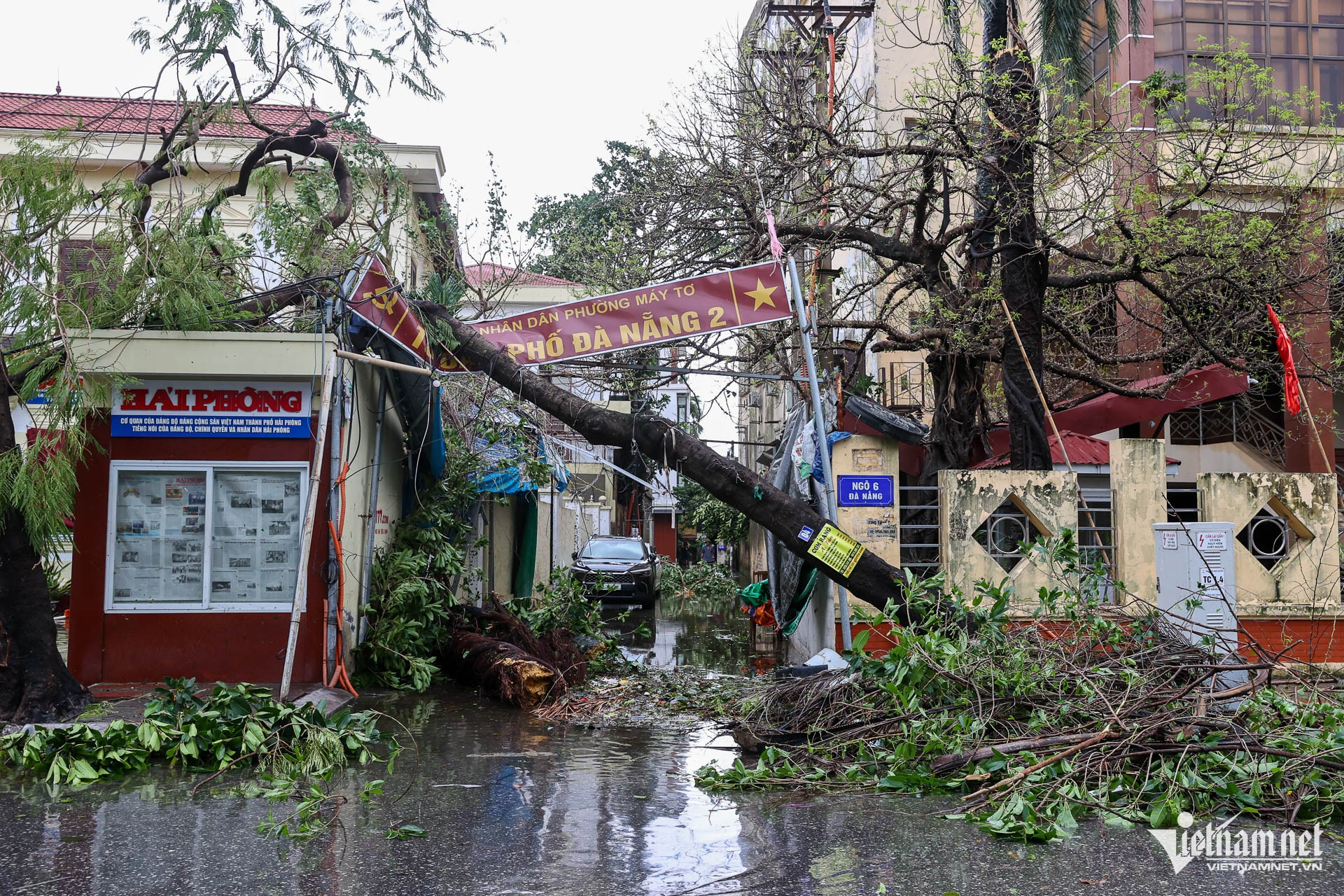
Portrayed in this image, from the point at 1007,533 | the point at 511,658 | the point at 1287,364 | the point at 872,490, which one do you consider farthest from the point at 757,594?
the point at 1287,364

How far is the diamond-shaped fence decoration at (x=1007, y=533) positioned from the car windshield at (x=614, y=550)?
12925 millimetres

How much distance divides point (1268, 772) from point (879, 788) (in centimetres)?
219

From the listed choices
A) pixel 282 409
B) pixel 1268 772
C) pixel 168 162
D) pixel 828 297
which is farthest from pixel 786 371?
pixel 1268 772

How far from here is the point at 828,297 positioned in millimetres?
18438

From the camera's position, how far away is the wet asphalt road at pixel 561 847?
15.9 ft

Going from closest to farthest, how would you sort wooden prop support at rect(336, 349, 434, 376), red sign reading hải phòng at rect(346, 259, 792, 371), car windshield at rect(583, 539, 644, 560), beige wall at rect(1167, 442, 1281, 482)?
wooden prop support at rect(336, 349, 434, 376) < red sign reading hải phòng at rect(346, 259, 792, 371) < beige wall at rect(1167, 442, 1281, 482) < car windshield at rect(583, 539, 644, 560)

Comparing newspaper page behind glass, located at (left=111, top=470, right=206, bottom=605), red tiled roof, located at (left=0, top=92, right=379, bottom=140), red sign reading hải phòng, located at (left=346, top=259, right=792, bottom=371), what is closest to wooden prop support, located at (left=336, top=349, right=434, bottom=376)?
red sign reading hải phòng, located at (left=346, top=259, right=792, bottom=371)

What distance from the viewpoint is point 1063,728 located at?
673 cm

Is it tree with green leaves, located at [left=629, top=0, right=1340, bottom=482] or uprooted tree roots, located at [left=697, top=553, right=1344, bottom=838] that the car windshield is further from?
uprooted tree roots, located at [left=697, top=553, right=1344, bottom=838]

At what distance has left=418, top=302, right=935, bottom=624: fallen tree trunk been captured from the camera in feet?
32.8

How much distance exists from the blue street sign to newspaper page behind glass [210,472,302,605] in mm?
5410

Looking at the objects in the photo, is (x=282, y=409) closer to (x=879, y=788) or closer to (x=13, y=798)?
(x=13, y=798)

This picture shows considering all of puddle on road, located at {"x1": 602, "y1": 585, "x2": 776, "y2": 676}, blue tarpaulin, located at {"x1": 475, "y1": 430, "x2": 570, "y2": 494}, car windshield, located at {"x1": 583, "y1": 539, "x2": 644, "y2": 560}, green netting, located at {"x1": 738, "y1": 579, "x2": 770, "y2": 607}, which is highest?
blue tarpaulin, located at {"x1": 475, "y1": 430, "x2": 570, "y2": 494}

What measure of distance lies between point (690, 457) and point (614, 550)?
13.7m
